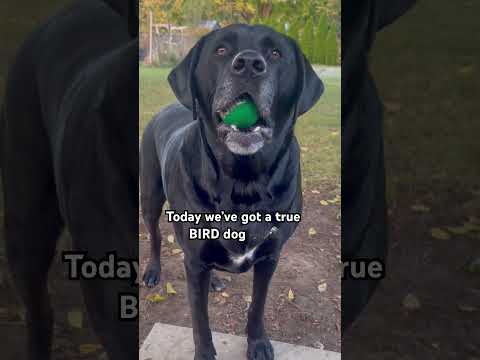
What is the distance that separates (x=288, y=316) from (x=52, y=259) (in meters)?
0.72

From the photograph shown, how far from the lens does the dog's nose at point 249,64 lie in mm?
1081

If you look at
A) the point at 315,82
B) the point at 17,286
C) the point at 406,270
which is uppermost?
the point at 315,82

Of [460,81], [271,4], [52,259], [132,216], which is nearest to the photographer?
[271,4]

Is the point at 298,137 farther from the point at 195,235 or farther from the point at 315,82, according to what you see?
the point at 195,235

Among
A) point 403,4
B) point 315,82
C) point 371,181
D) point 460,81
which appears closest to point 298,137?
point 315,82

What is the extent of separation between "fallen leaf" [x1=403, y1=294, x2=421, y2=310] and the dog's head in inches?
57.7

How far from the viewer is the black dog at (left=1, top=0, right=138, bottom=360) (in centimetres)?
123

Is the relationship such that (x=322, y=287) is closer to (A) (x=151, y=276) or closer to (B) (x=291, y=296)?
(B) (x=291, y=296)

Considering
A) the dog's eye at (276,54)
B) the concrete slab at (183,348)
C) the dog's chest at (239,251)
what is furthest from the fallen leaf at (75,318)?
the dog's eye at (276,54)

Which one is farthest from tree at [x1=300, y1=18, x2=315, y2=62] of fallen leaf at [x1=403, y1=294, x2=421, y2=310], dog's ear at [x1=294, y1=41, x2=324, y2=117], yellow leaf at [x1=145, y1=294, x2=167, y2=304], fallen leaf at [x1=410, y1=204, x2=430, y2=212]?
fallen leaf at [x1=410, y1=204, x2=430, y2=212]

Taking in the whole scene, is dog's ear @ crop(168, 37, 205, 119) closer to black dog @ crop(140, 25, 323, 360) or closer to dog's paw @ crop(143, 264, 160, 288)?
black dog @ crop(140, 25, 323, 360)

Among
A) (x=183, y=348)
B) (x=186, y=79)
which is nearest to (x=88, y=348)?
(x=183, y=348)

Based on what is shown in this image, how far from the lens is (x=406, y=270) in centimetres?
252

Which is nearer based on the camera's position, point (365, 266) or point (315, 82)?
point (315, 82)
